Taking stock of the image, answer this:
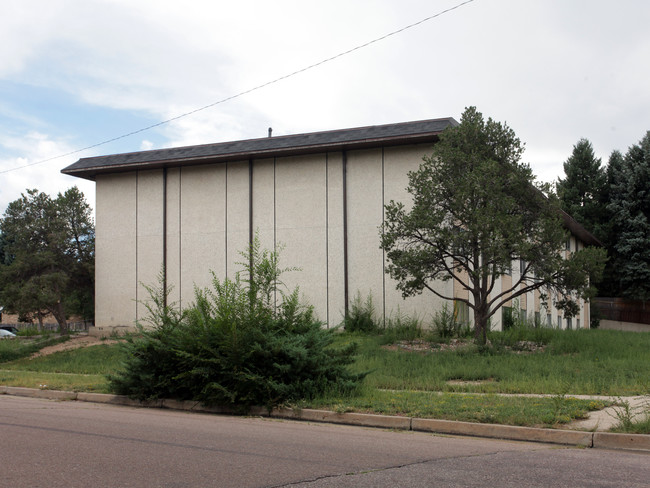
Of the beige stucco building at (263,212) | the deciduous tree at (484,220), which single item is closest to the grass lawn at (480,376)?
the deciduous tree at (484,220)

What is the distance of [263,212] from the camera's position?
29.5 metres

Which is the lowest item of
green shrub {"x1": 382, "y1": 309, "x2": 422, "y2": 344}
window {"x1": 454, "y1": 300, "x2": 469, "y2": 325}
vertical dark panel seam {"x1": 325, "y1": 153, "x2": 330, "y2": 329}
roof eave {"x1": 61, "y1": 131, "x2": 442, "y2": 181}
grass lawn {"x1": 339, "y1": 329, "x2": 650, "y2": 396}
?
grass lawn {"x1": 339, "y1": 329, "x2": 650, "y2": 396}

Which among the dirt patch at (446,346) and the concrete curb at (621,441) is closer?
the concrete curb at (621,441)

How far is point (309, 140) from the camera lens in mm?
28641

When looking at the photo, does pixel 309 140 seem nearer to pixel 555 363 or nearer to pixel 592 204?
pixel 555 363

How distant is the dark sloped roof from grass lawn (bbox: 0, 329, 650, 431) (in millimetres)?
8138

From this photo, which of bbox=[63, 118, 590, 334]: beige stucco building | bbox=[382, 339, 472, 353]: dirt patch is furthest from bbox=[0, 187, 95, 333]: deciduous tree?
bbox=[382, 339, 472, 353]: dirt patch

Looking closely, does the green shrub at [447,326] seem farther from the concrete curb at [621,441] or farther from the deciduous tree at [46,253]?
the deciduous tree at [46,253]

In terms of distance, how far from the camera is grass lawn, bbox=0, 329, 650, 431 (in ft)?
34.5

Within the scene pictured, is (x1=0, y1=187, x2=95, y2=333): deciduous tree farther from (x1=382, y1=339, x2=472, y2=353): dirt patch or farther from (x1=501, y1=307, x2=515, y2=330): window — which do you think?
(x1=501, y1=307, x2=515, y2=330): window

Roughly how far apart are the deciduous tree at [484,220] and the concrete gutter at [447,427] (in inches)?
386

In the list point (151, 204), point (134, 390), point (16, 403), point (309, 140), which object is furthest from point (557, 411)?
point (151, 204)

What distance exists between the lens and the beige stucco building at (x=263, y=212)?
89.5 feet

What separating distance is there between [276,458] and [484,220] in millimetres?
13544
